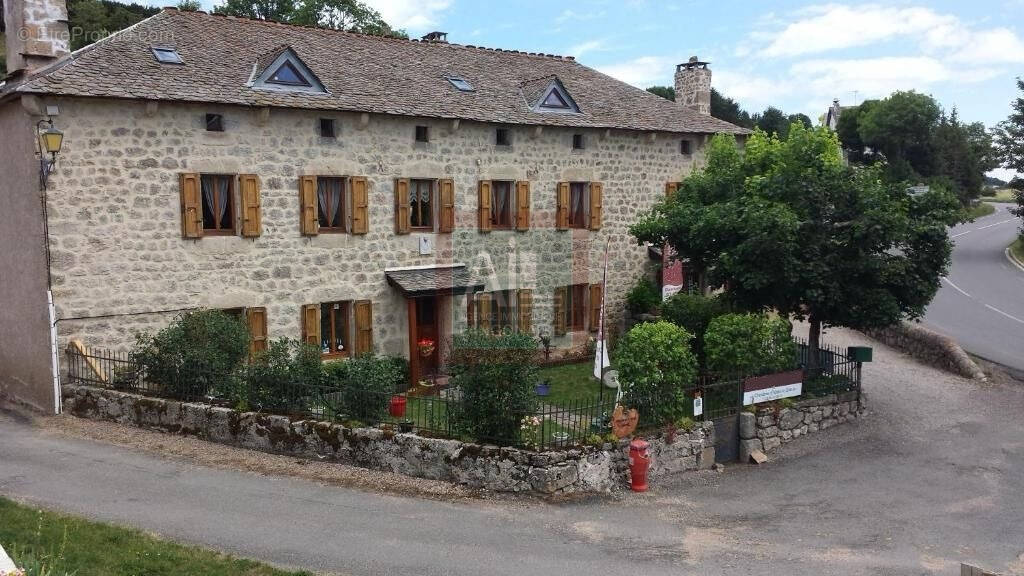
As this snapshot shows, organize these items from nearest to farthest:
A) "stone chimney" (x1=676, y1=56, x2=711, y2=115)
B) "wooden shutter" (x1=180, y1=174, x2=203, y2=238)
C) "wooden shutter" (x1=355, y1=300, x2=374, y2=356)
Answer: "wooden shutter" (x1=180, y1=174, x2=203, y2=238)
"wooden shutter" (x1=355, y1=300, x2=374, y2=356)
"stone chimney" (x1=676, y1=56, x2=711, y2=115)

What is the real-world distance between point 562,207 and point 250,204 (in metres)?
8.22

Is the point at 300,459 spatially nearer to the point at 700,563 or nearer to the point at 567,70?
the point at 700,563

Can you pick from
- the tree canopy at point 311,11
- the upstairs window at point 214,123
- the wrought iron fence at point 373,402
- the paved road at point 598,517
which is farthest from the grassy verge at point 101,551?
the tree canopy at point 311,11

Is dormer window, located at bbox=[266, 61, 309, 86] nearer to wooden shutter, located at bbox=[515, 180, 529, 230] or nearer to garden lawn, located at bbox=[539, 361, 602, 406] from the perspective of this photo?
wooden shutter, located at bbox=[515, 180, 529, 230]

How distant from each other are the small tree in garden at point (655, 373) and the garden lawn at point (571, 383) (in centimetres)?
301

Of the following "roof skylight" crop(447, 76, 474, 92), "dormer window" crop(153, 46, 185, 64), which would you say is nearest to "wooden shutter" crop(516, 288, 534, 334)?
"roof skylight" crop(447, 76, 474, 92)

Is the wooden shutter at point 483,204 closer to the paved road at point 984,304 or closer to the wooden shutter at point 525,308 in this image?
the wooden shutter at point 525,308

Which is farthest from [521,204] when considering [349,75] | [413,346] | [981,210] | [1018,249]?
[981,210]

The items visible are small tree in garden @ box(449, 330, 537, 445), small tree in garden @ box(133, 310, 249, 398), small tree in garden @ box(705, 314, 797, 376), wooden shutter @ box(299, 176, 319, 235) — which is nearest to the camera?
small tree in garden @ box(449, 330, 537, 445)

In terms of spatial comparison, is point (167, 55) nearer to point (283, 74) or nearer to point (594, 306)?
point (283, 74)

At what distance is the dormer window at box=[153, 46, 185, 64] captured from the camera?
15.4m

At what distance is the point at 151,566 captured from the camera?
24.6ft

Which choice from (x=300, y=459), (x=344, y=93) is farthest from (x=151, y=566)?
(x=344, y=93)

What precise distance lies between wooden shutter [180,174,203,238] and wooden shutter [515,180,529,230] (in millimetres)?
7798
